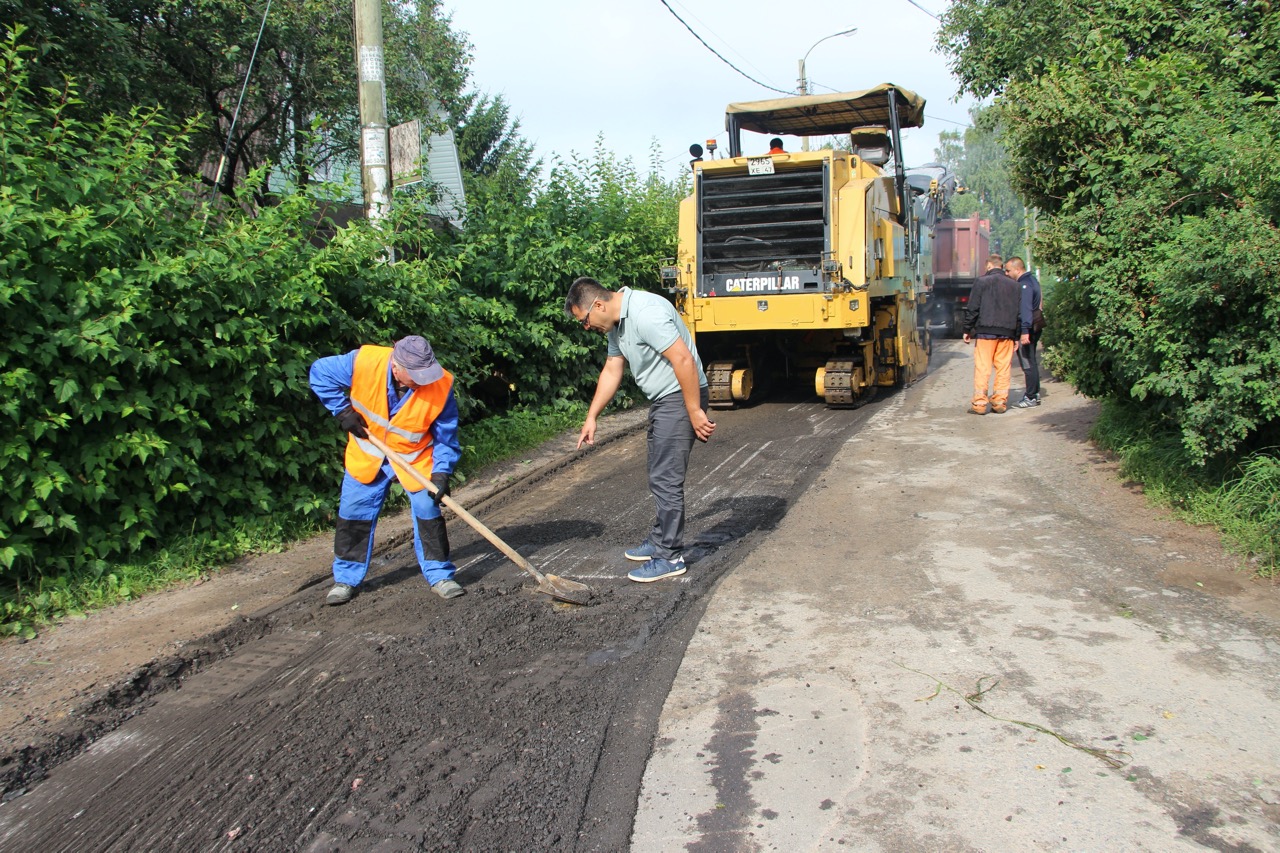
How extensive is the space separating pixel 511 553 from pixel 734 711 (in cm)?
175

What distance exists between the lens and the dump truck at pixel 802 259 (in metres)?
10.3

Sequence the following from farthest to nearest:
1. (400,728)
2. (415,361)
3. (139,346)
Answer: (139,346)
(415,361)
(400,728)

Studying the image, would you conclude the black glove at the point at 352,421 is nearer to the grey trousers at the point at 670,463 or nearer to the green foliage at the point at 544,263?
the grey trousers at the point at 670,463

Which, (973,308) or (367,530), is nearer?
(367,530)

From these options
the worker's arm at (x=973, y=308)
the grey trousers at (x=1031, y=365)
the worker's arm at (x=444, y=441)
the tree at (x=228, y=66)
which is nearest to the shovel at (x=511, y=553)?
the worker's arm at (x=444, y=441)

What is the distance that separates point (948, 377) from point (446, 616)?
36.4 feet

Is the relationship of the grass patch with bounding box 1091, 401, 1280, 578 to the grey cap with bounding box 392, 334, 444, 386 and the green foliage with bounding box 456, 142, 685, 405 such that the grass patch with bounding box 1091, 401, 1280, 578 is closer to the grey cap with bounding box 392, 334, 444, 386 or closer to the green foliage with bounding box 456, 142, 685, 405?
the grey cap with bounding box 392, 334, 444, 386

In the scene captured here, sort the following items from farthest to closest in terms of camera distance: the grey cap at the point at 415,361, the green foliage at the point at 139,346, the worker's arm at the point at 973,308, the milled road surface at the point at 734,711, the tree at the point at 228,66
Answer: the worker's arm at the point at 973,308 < the tree at the point at 228,66 < the grey cap at the point at 415,361 < the green foliage at the point at 139,346 < the milled road surface at the point at 734,711

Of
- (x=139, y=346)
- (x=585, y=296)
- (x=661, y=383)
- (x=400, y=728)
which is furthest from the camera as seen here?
(x=661, y=383)

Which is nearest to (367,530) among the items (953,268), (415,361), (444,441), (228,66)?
(444,441)

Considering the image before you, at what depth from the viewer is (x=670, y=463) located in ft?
17.7

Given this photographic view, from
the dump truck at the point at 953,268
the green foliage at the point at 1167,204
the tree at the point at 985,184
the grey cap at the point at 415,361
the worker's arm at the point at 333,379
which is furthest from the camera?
the tree at the point at 985,184

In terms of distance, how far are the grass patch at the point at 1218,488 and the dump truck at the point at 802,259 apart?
3.64 m

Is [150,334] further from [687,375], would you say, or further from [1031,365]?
[1031,365]
